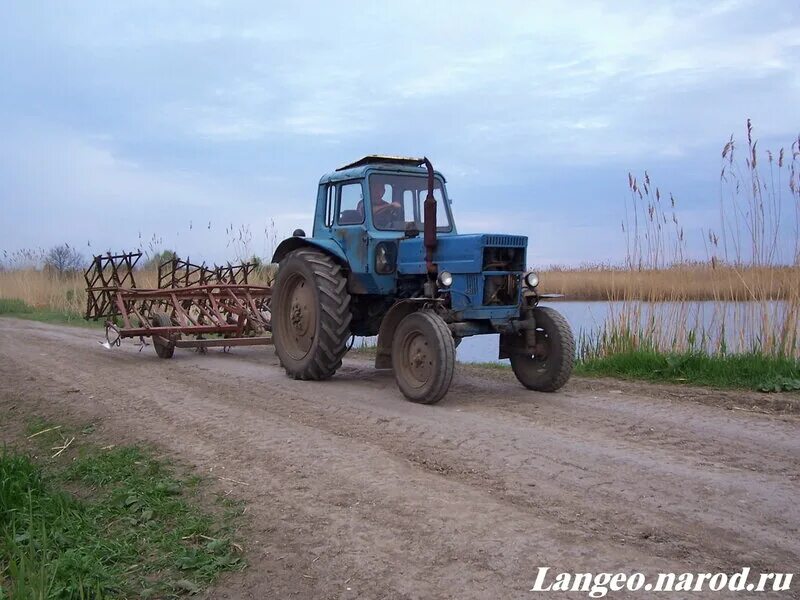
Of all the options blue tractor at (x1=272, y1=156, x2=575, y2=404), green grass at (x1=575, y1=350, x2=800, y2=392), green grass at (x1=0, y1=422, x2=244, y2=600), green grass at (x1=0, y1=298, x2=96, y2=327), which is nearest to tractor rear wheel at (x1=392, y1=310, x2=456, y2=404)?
blue tractor at (x1=272, y1=156, x2=575, y2=404)

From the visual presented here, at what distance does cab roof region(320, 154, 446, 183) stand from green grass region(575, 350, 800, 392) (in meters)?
2.92

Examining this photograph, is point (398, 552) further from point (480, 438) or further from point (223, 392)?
point (223, 392)

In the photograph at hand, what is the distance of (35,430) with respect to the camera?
6320mm

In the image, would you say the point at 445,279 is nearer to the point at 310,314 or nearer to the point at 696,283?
the point at 310,314

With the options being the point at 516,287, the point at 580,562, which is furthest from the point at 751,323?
the point at 580,562

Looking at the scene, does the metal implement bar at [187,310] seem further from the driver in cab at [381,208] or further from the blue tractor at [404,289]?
the driver in cab at [381,208]

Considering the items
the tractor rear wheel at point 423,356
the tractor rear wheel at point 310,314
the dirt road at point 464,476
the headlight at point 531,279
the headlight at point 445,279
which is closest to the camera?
the dirt road at point 464,476

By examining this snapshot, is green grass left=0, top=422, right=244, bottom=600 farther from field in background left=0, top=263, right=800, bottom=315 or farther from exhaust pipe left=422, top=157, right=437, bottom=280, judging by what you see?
field in background left=0, top=263, right=800, bottom=315

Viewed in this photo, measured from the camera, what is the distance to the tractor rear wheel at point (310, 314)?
8.06 m

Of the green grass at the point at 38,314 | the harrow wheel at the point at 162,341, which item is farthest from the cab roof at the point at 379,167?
the green grass at the point at 38,314

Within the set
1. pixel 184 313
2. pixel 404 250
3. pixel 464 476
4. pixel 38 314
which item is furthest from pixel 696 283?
pixel 38 314

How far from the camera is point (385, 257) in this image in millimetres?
7957

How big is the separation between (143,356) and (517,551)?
8311mm

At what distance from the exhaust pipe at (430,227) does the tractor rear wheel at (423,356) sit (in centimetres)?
56
